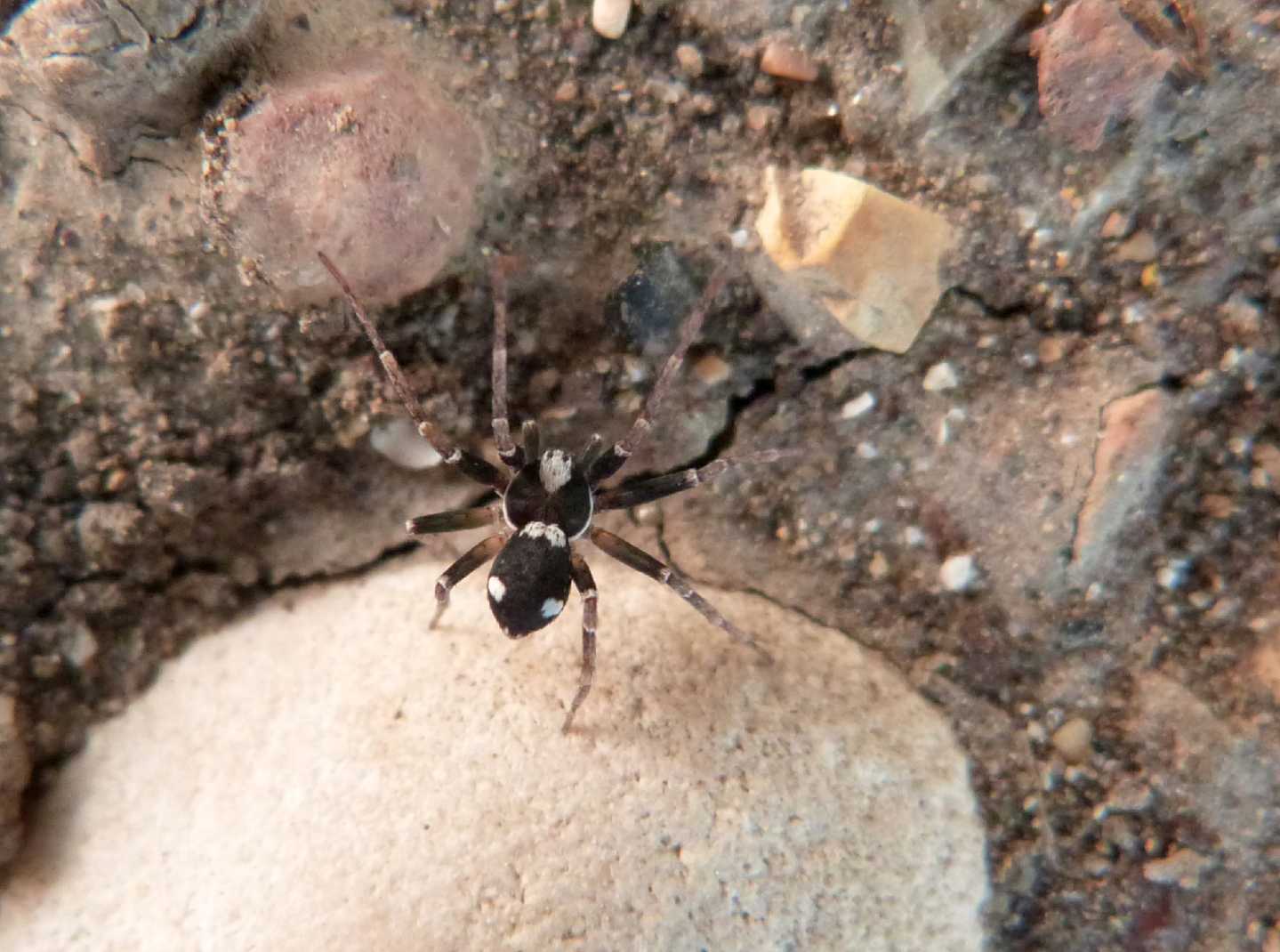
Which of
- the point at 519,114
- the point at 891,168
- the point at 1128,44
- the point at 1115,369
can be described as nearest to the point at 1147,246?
the point at 1115,369

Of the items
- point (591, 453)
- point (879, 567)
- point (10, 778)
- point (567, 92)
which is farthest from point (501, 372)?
point (10, 778)

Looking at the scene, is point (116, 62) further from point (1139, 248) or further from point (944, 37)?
point (1139, 248)

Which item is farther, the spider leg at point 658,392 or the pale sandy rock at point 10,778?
the pale sandy rock at point 10,778

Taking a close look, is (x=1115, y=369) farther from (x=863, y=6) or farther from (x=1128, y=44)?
(x=863, y=6)

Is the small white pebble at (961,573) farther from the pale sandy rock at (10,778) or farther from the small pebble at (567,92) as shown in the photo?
the pale sandy rock at (10,778)

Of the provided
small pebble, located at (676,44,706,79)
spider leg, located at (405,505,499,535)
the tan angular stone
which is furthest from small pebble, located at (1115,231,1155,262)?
spider leg, located at (405,505,499,535)

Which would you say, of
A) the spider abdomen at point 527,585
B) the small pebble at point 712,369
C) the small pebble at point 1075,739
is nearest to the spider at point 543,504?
the spider abdomen at point 527,585
